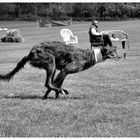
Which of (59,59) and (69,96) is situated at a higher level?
(59,59)

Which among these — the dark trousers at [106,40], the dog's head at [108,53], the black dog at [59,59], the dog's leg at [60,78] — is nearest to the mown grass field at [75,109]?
the dog's leg at [60,78]

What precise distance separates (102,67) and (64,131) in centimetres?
935

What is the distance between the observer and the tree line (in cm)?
6381

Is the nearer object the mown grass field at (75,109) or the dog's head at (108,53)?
the mown grass field at (75,109)

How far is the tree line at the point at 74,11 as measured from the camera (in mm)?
63812

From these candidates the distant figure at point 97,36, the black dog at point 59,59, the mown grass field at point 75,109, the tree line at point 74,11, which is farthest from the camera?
the tree line at point 74,11

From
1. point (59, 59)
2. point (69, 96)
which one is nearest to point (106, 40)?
point (69, 96)

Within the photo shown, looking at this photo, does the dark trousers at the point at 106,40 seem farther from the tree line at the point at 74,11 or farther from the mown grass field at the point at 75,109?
the tree line at the point at 74,11

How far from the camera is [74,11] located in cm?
→ 6800

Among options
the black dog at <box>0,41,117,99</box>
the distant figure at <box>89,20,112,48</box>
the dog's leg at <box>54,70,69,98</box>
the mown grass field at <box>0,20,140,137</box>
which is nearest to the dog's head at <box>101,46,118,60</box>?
the black dog at <box>0,41,117,99</box>

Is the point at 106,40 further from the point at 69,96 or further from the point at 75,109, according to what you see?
the point at 75,109

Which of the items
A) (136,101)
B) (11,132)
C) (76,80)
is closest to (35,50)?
(136,101)

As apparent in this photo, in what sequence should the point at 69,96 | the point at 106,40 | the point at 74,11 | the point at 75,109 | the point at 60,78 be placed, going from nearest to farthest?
the point at 75,109, the point at 60,78, the point at 69,96, the point at 106,40, the point at 74,11

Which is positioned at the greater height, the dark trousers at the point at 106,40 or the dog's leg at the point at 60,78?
the dog's leg at the point at 60,78
